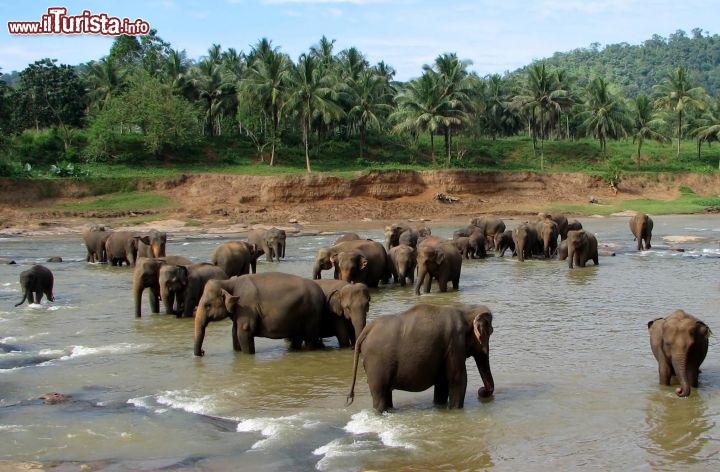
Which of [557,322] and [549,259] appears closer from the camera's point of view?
[557,322]

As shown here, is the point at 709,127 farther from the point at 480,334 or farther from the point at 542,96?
the point at 480,334

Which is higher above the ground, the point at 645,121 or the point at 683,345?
the point at 645,121

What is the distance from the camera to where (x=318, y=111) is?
185ft

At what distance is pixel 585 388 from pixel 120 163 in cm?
4654

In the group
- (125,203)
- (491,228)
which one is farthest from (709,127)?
(125,203)

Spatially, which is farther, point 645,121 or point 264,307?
point 645,121

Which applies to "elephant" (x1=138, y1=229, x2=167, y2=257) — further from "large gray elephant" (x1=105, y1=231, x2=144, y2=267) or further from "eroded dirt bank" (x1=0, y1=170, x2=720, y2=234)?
"eroded dirt bank" (x1=0, y1=170, x2=720, y2=234)

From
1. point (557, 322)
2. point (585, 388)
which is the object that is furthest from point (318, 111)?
point (585, 388)

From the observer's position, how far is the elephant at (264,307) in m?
11.7

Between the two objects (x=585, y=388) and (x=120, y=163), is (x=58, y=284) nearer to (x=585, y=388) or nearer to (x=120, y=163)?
(x=585, y=388)

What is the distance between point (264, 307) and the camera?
38.5 feet

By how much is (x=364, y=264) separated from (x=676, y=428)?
8.34 m

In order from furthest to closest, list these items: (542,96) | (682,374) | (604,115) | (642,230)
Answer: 1. (604,115)
2. (542,96)
3. (642,230)
4. (682,374)

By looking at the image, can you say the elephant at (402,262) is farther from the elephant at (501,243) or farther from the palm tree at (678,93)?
the palm tree at (678,93)
